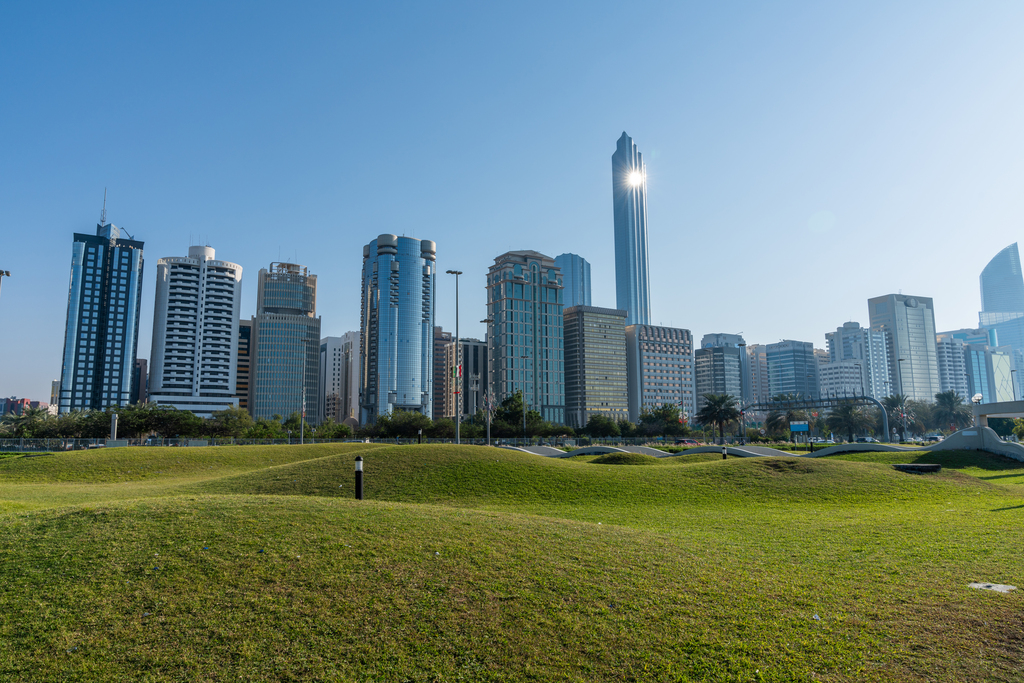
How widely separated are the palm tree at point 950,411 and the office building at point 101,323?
707 ft

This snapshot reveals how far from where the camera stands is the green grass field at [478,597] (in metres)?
6.38

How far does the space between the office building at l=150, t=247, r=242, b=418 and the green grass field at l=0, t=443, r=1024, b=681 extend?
19316 cm

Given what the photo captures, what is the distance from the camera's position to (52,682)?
590cm

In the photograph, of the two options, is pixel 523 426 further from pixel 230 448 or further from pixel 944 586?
pixel 944 586

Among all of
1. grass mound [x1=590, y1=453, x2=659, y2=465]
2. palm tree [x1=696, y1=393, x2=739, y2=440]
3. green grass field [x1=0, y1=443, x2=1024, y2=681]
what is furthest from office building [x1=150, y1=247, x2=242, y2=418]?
green grass field [x1=0, y1=443, x2=1024, y2=681]

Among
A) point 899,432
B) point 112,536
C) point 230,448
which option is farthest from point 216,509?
point 899,432

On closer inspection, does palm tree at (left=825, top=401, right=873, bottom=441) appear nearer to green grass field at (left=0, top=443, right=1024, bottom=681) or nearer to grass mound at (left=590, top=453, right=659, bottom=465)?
grass mound at (left=590, top=453, right=659, bottom=465)

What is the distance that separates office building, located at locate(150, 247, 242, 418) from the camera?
18575cm

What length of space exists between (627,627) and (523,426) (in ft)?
262

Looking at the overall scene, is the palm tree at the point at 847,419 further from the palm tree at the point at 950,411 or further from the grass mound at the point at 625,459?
the grass mound at the point at 625,459

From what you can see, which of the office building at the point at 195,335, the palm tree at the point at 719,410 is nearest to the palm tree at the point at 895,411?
the palm tree at the point at 719,410

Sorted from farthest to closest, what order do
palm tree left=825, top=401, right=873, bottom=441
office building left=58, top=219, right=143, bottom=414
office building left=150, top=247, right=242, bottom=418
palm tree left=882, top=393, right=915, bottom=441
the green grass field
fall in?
office building left=150, top=247, right=242, bottom=418 → office building left=58, top=219, right=143, bottom=414 → palm tree left=882, top=393, right=915, bottom=441 → palm tree left=825, top=401, right=873, bottom=441 → the green grass field

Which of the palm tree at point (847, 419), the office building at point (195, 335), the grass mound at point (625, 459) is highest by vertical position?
the office building at point (195, 335)

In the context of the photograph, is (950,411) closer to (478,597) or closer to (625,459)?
(625,459)
